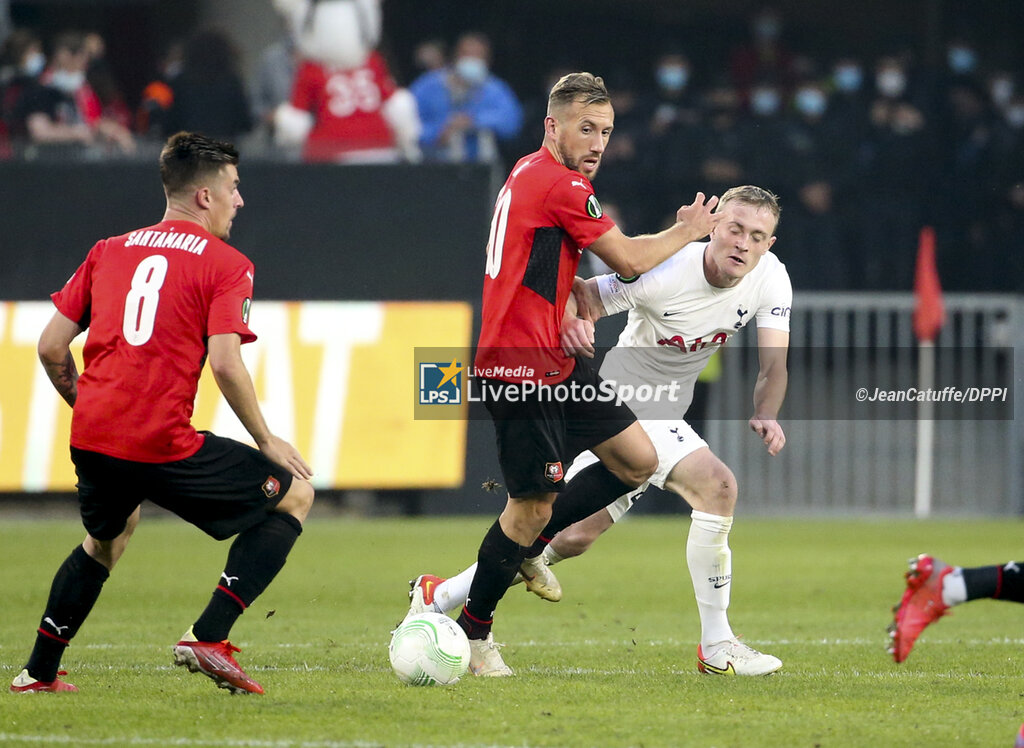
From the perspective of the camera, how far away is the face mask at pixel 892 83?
16.5 meters

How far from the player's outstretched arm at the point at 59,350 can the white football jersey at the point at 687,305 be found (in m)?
2.22

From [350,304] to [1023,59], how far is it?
1107cm

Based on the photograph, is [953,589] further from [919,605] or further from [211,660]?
[211,660]

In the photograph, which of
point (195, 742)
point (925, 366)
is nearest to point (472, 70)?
point (925, 366)

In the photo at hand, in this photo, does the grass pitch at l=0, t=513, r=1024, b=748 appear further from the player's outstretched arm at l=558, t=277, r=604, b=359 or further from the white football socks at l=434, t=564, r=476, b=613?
the player's outstretched arm at l=558, t=277, r=604, b=359

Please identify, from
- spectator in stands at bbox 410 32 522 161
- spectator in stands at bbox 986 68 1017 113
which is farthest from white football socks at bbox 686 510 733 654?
spectator in stands at bbox 986 68 1017 113

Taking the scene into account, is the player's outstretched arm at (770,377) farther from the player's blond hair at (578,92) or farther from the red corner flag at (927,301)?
the red corner flag at (927,301)

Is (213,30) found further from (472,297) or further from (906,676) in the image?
(906,676)

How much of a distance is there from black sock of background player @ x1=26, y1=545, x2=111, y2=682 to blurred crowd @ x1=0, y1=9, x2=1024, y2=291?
26.8 ft

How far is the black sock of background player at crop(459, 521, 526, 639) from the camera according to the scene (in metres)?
6.14

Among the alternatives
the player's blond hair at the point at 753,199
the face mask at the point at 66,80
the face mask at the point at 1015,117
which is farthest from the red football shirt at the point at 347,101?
the player's blond hair at the point at 753,199

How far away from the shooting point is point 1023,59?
65.6ft

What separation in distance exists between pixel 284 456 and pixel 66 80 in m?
9.46

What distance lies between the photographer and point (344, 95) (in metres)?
13.9
